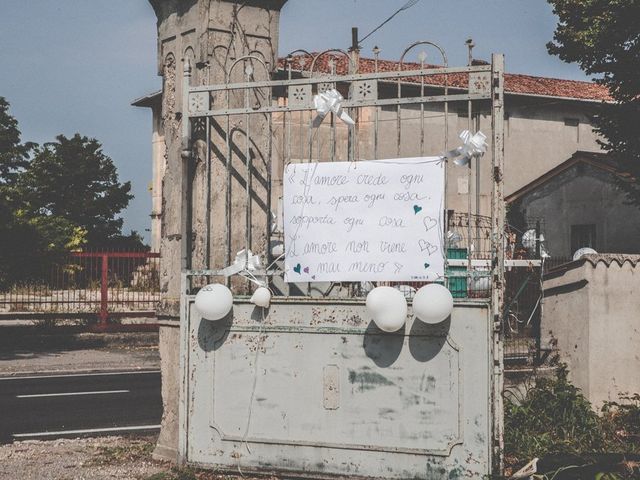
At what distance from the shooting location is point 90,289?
746 inches

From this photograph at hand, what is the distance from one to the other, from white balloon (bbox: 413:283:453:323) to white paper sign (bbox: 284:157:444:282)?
0.24 meters

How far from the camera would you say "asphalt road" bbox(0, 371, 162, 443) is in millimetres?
8781

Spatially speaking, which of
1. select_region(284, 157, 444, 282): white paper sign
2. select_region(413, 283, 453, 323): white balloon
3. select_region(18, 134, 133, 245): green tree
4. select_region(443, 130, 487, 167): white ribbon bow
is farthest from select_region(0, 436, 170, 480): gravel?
select_region(18, 134, 133, 245): green tree

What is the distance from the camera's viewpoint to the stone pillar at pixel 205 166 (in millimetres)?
6457

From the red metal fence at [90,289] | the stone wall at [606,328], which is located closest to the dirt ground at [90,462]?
the stone wall at [606,328]

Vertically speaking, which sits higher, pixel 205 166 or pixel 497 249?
pixel 205 166

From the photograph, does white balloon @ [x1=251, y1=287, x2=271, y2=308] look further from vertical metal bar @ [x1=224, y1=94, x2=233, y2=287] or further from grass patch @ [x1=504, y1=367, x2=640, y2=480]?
grass patch @ [x1=504, y1=367, x2=640, y2=480]

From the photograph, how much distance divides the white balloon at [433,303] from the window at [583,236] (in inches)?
875

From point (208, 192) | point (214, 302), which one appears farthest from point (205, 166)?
point (214, 302)

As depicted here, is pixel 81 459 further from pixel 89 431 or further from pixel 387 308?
pixel 387 308

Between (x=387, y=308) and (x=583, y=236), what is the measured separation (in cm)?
2285

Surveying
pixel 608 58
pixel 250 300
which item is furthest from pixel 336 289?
pixel 608 58

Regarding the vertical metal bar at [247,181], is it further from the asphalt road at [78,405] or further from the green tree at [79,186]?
the green tree at [79,186]

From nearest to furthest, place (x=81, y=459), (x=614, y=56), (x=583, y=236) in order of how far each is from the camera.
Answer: (x=81, y=459) < (x=614, y=56) < (x=583, y=236)
